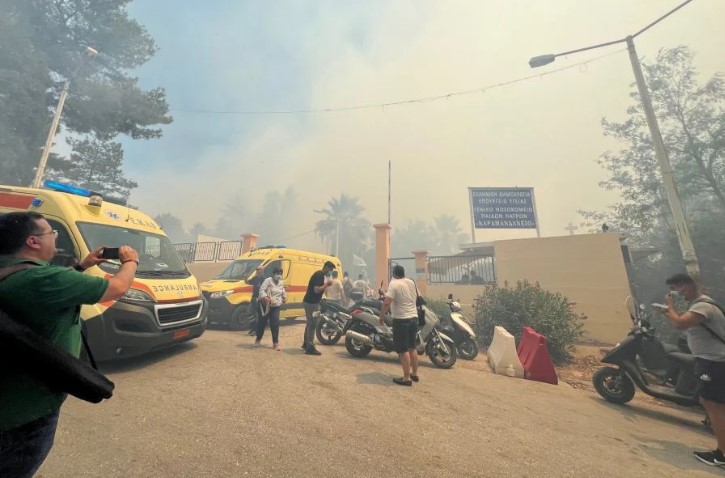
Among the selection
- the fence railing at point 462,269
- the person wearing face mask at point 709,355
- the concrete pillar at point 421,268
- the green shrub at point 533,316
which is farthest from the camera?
the concrete pillar at point 421,268

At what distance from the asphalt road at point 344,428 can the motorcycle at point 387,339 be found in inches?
32.2

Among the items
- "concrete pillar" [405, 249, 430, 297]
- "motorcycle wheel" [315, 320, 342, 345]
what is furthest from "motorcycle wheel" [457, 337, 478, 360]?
"concrete pillar" [405, 249, 430, 297]

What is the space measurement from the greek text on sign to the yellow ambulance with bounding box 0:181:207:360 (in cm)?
1494

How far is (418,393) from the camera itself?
4.48 m

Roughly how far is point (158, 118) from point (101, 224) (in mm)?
16581

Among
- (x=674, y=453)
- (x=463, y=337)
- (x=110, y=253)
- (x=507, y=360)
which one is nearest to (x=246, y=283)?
(x=463, y=337)

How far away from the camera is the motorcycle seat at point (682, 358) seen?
4302mm

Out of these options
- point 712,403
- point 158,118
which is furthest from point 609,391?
point 158,118

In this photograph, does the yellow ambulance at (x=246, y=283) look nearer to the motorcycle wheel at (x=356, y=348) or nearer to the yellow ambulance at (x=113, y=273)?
the yellow ambulance at (x=113, y=273)

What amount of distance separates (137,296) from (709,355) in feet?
23.5

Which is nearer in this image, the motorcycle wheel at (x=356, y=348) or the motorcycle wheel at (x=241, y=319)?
the motorcycle wheel at (x=356, y=348)

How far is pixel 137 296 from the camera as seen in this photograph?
4387 millimetres

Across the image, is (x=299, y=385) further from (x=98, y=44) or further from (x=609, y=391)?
(x=98, y=44)

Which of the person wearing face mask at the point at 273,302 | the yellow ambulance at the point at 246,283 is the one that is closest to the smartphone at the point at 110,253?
the person wearing face mask at the point at 273,302
